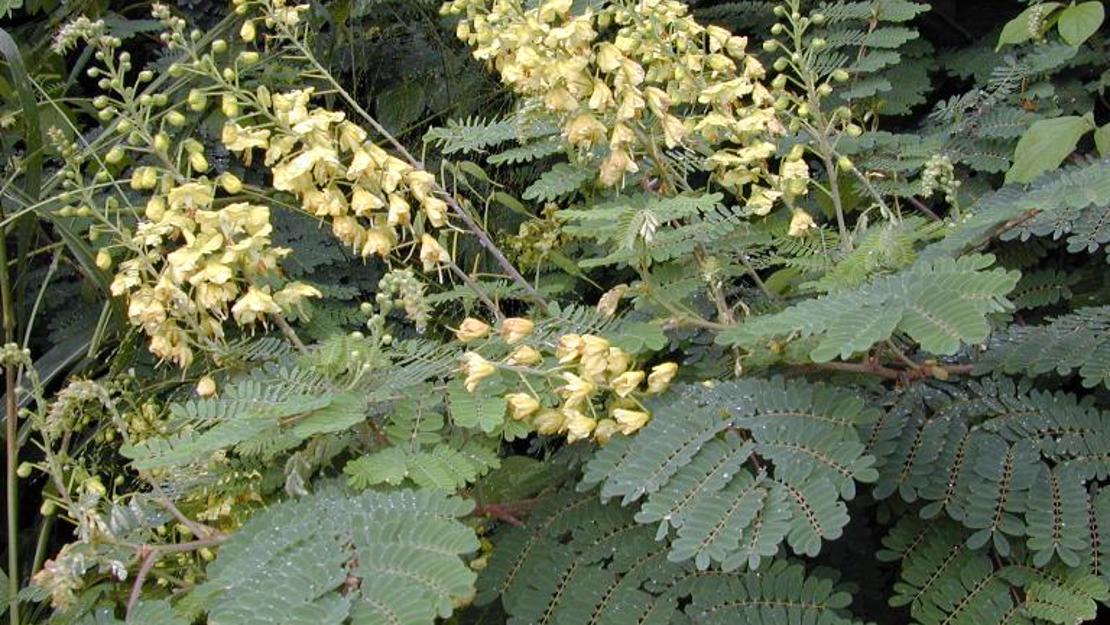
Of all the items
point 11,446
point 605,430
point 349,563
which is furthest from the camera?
point 11,446

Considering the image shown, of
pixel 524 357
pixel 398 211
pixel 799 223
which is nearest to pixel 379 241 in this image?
pixel 398 211

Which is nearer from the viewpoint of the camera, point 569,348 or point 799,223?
point 569,348

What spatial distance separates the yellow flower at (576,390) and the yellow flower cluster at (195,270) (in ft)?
1.45

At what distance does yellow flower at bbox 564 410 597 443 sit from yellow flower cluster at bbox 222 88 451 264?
35cm

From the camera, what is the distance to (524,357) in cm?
165

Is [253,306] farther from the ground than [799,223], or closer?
farther from the ground

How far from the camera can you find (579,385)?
157 cm

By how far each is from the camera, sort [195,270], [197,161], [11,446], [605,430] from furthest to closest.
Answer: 1. [11,446]
2. [197,161]
3. [195,270]
4. [605,430]

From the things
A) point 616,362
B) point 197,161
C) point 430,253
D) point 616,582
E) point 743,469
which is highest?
point 197,161

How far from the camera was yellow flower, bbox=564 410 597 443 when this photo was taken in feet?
5.13

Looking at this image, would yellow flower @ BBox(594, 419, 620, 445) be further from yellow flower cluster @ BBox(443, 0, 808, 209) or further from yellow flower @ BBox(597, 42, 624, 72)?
yellow flower @ BBox(597, 42, 624, 72)

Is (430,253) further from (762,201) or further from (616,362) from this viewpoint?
(762,201)

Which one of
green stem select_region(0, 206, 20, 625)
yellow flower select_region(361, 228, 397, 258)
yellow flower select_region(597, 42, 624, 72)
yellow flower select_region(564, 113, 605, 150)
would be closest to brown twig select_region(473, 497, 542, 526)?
yellow flower select_region(361, 228, 397, 258)

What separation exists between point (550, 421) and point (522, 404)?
0.05 meters
